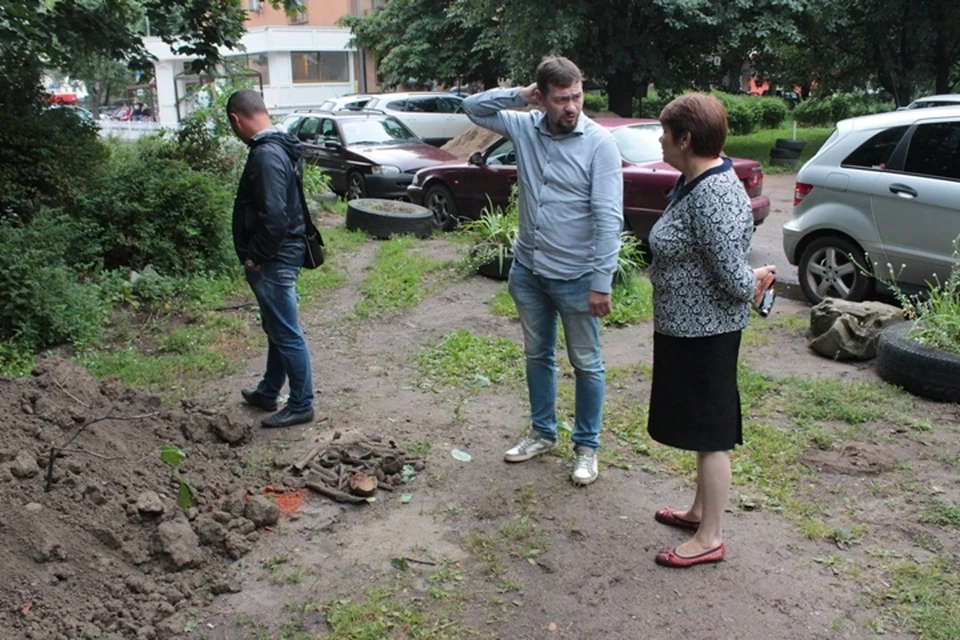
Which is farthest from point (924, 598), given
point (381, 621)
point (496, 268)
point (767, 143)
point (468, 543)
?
point (767, 143)

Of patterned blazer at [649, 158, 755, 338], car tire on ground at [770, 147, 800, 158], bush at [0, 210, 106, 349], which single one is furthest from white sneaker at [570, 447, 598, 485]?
car tire on ground at [770, 147, 800, 158]

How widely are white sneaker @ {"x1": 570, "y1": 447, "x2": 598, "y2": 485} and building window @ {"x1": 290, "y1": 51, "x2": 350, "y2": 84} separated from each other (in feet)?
159

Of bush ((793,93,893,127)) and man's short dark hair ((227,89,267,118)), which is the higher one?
bush ((793,93,893,127))

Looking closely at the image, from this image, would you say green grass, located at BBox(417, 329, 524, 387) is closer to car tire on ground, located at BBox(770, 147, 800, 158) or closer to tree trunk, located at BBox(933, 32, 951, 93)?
car tire on ground, located at BBox(770, 147, 800, 158)

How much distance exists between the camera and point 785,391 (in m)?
6.04

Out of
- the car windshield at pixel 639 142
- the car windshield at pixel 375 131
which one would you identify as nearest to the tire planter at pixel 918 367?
the car windshield at pixel 639 142

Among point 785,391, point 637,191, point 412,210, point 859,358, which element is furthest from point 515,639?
point 412,210

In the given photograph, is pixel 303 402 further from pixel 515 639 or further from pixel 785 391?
pixel 785 391

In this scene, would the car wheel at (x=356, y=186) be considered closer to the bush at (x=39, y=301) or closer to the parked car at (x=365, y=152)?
the parked car at (x=365, y=152)

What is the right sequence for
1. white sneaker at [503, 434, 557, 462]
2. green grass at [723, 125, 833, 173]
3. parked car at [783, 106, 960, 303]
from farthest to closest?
green grass at [723, 125, 833, 173]
parked car at [783, 106, 960, 303]
white sneaker at [503, 434, 557, 462]

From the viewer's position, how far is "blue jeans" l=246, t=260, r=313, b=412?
5.19 meters

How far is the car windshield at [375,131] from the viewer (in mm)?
16141

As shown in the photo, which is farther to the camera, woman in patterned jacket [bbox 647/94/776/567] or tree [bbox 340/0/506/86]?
tree [bbox 340/0/506/86]

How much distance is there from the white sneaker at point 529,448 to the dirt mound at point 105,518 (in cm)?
136
